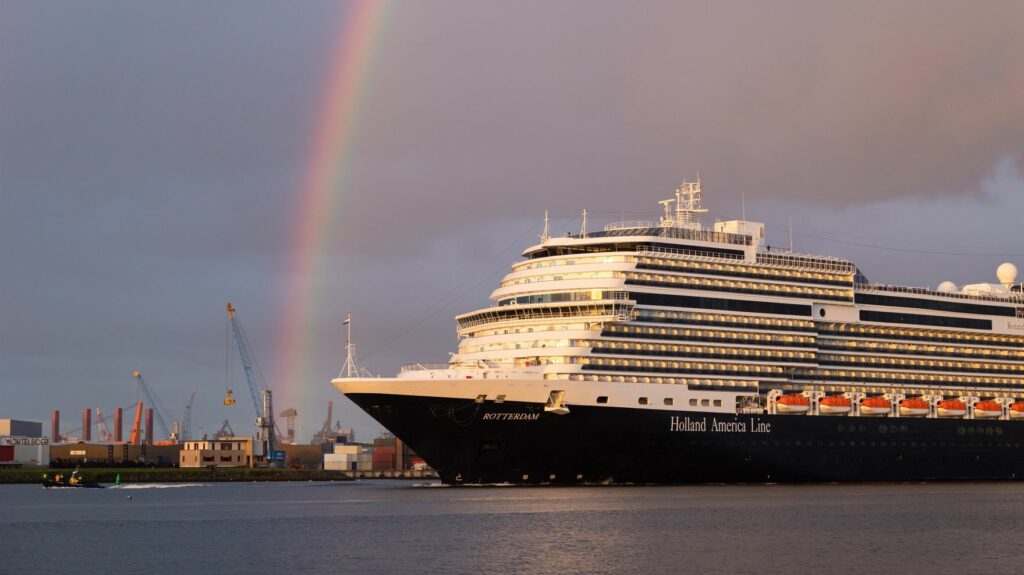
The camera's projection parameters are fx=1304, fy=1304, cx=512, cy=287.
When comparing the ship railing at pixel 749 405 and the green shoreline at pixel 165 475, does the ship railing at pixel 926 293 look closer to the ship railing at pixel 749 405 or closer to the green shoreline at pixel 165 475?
the ship railing at pixel 749 405

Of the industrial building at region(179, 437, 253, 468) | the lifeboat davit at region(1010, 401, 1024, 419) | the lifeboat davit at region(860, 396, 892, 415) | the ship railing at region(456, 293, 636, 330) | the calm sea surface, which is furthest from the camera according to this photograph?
the industrial building at region(179, 437, 253, 468)

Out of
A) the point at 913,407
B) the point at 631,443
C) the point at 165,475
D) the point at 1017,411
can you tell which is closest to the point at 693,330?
the point at 631,443

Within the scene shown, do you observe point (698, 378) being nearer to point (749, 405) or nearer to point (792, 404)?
point (749, 405)

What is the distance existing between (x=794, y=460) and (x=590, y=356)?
19.0 meters

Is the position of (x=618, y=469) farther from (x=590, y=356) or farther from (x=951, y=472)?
(x=951, y=472)

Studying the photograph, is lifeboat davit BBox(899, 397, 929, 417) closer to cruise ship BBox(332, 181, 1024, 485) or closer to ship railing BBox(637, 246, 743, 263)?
cruise ship BBox(332, 181, 1024, 485)

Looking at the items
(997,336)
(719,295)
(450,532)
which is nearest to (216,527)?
(450,532)

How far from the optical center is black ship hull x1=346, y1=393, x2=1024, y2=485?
8700cm

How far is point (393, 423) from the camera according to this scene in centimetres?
8900

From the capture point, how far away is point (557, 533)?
65500 mm

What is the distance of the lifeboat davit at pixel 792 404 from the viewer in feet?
311

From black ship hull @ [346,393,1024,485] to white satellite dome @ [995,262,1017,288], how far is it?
24712 millimetres

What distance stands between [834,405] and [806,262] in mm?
11576

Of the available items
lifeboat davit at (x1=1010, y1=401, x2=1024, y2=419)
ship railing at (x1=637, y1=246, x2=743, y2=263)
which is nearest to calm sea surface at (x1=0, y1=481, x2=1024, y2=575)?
lifeboat davit at (x1=1010, y1=401, x2=1024, y2=419)
